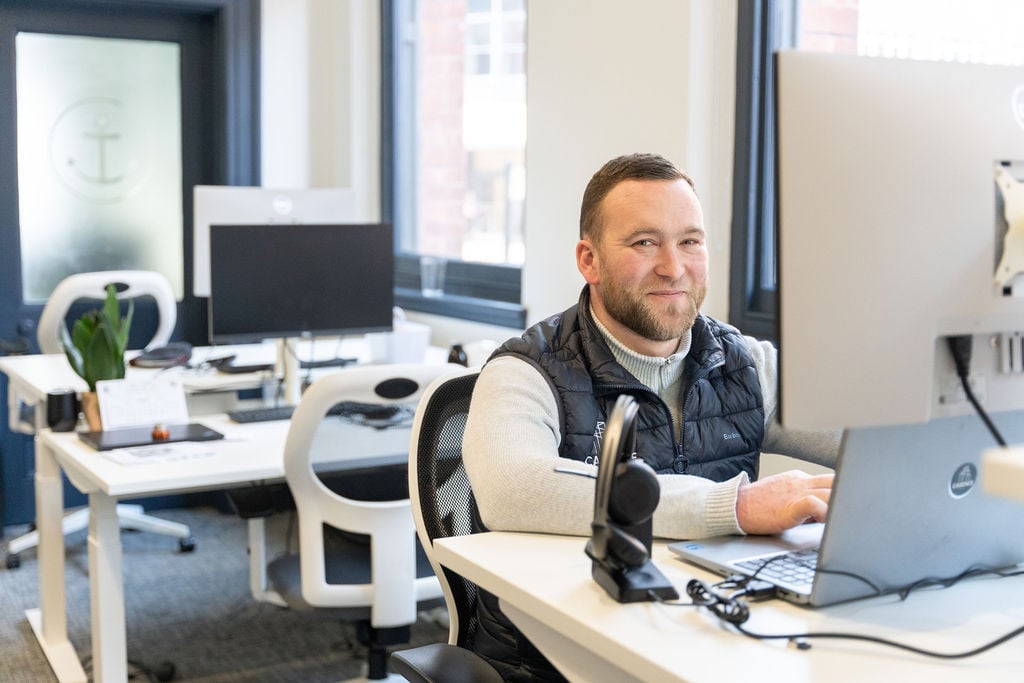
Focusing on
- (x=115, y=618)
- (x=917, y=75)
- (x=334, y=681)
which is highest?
(x=917, y=75)

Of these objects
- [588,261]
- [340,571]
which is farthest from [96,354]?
[588,261]

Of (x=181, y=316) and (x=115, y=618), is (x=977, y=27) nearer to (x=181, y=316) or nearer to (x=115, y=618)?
(x=115, y=618)

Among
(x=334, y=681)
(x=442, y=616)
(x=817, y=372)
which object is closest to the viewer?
(x=817, y=372)

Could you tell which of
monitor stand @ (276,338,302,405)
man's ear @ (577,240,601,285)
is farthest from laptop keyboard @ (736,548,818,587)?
monitor stand @ (276,338,302,405)

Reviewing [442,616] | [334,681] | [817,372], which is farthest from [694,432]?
[442,616]

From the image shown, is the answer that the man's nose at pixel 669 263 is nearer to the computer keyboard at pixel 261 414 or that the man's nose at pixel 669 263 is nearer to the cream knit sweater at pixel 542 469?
the cream knit sweater at pixel 542 469

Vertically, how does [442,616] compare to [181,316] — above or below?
below

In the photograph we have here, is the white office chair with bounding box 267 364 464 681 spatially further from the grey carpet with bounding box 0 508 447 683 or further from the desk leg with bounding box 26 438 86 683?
the desk leg with bounding box 26 438 86 683

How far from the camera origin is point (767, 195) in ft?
10.3

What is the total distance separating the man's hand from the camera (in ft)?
4.67

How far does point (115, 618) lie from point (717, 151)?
1941 millimetres

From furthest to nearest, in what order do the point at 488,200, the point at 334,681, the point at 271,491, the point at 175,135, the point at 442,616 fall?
the point at 175,135 < the point at 488,200 < the point at 442,616 < the point at 334,681 < the point at 271,491

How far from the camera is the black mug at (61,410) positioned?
2797 millimetres

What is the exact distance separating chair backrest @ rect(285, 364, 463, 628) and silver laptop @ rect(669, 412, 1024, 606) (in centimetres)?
117
